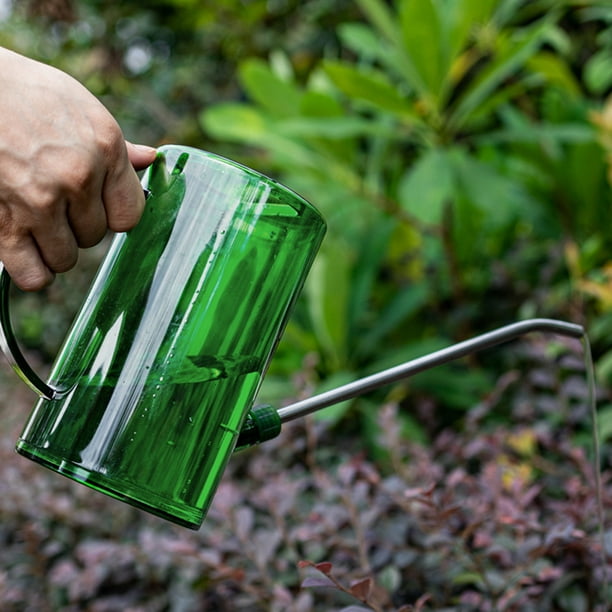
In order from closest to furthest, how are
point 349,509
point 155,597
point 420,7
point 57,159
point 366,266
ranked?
point 57,159
point 349,509
point 155,597
point 420,7
point 366,266

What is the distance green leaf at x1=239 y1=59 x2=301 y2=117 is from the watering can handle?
68.4 inches

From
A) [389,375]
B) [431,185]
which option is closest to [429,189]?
[431,185]

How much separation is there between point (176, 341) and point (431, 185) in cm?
131

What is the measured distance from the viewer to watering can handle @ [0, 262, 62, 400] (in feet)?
2.33

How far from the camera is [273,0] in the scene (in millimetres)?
4012

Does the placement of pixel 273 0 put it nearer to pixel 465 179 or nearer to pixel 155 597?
pixel 465 179

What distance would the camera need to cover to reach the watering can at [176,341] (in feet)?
2.24

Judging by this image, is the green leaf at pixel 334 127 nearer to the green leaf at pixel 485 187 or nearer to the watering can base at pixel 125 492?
the green leaf at pixel 485 187

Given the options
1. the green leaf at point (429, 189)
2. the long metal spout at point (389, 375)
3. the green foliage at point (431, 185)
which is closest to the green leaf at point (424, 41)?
the green foliage at point (431, 185)

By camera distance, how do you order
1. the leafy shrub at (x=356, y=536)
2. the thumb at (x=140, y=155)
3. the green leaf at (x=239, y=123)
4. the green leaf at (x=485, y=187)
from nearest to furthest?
the thumb at (x=140, y=155) < the leafy shrub at (x=356, y=536) < the green leaf at (x=485, y=187) < the green leaf at (x=239, y=123)

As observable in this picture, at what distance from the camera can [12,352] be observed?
28.4 inches

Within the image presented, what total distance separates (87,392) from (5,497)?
1.01 meters

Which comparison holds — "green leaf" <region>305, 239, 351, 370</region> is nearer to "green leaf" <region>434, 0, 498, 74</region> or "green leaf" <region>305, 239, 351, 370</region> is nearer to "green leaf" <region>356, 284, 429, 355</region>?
"green leaf" <region>356, 284, 429, 355</region>

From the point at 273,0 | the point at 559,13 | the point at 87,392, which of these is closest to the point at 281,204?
the point at 87,392
